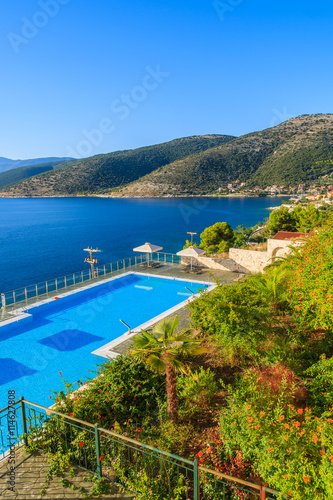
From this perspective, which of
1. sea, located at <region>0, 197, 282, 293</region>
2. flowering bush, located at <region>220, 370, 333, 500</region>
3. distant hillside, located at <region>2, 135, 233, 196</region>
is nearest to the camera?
flowering bush, located at <region>220, 370, 333, 500</region>

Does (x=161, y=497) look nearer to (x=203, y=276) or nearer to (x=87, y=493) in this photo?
(x=87, y=493)

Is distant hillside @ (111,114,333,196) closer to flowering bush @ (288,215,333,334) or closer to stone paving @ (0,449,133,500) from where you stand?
flowering bush @ (288,215,333,334)

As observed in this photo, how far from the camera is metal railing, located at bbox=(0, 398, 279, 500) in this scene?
12.3 ft

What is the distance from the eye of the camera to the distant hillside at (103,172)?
13112cm

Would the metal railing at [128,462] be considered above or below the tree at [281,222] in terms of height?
below

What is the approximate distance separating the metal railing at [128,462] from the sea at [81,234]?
26239mm

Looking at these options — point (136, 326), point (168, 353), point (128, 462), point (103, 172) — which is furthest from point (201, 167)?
point (128, 462)

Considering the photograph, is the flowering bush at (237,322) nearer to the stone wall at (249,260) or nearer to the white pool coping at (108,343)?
the white pool coping at (108,343)

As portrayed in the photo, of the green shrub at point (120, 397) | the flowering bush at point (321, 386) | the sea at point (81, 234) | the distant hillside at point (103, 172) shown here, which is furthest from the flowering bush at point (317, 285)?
the distant hillside at point (103, 172)

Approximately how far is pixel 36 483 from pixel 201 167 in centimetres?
12113

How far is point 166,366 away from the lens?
5.32m

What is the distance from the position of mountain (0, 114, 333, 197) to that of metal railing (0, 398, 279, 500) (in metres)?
108

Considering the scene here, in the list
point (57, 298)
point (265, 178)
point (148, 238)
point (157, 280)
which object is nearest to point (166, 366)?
point (57, 298)

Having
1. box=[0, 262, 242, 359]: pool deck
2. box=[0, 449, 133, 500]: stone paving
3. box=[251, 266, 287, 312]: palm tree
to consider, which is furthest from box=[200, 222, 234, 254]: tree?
box=[0, 449, 133, 500]: stone paving
